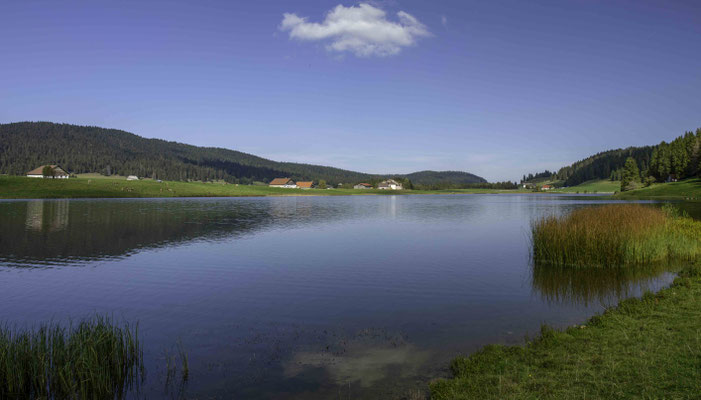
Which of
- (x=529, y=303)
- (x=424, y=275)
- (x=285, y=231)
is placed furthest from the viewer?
(x=285, y=231)

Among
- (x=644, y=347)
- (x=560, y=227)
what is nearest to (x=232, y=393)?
(x=644, y=347)

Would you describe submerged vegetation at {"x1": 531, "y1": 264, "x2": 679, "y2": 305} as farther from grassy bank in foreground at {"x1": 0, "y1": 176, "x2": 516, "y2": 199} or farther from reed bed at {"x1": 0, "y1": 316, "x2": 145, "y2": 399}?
grassy bank in foreground at {"x1": 0, "y1": 176, "x2": 516, "y2": 199}

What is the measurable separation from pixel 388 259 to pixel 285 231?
60.8 feet

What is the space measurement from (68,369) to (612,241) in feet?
82.9

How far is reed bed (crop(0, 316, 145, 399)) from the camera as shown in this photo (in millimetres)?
8492

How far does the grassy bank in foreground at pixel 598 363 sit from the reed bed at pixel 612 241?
33.4 feet

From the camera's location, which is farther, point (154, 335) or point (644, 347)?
point (154, 335)

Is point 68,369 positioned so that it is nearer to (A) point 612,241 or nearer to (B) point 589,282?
(B) point 589,282

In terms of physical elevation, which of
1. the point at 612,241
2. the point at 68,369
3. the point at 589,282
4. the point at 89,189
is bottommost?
the point at 68,369

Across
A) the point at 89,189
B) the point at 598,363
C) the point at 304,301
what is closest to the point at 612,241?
the point at 598,363

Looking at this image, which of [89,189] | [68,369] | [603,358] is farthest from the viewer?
[89,189]

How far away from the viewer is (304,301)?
16594mm

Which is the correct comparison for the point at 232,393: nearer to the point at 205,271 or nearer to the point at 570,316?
the point at 570,316

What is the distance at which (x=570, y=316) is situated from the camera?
14.0 m
